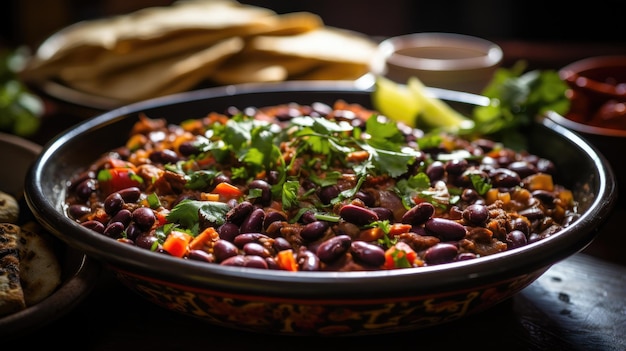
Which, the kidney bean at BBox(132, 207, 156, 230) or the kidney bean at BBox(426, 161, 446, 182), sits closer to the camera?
the kidney bean at BBox(132, 207, 156, 230)

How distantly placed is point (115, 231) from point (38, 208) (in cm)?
25

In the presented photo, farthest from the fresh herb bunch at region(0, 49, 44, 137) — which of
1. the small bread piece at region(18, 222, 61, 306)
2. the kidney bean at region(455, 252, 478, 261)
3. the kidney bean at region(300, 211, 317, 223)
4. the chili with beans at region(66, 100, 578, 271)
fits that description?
the kidney bean at region(455, 252, 478, 261)

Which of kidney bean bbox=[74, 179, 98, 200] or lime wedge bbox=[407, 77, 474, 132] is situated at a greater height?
lime wedge bbox=[407, 77, 474, 132]

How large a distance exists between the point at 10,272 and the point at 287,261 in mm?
821

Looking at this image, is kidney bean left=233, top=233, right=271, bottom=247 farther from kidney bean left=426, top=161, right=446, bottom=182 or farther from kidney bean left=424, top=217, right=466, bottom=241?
kidney bean left=426, top=161, right=446, bottom=182

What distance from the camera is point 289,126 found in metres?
2.80

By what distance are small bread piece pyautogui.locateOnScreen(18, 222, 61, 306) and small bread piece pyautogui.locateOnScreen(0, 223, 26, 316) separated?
0.04 metres

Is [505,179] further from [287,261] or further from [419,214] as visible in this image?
[287,261]

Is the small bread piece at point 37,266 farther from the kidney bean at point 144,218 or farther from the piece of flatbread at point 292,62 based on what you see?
the piece of flatbread at point 292,62

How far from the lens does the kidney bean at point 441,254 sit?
209 cm

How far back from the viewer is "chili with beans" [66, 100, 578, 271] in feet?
7.09

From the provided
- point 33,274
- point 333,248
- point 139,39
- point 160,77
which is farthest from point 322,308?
point 139,39

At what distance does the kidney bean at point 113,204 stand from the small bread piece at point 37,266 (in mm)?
221

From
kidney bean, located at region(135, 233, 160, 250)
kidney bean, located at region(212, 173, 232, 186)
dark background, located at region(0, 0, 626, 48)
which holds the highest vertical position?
kidney bean, located at region(212, 173, 232, 186)
